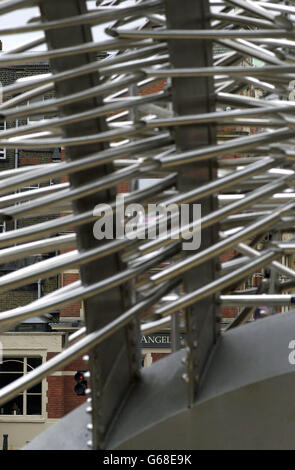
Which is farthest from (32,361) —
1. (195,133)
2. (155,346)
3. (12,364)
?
(195,133)

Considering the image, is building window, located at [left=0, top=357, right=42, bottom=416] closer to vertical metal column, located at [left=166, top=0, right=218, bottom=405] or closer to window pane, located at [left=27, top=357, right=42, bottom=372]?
window pane, located at [left=27, top=357, right=42, bottom=372]

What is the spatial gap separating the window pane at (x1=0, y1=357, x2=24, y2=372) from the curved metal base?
75.8 ft

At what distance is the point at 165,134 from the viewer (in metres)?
4.19

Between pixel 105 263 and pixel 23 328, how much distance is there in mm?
23838

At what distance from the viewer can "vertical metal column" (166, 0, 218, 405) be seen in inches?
159

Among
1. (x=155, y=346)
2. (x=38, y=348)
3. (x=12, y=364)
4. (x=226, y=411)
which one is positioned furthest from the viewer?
(x=12, y=364)

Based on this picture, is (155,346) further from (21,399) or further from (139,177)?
(139,177)

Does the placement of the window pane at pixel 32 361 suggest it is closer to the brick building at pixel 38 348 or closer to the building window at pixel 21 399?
the brick building at pixel 38 348

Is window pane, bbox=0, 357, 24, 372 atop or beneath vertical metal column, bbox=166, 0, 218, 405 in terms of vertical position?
beneath

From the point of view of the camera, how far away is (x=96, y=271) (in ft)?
13.5

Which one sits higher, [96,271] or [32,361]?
[96,271]

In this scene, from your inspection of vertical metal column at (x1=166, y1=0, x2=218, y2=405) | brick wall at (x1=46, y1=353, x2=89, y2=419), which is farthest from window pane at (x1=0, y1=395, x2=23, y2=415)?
vertical metal column at (x1=166, y1=0, x2=218, y2=405)

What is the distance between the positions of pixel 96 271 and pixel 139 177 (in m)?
0.44

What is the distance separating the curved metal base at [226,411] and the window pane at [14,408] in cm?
2245
